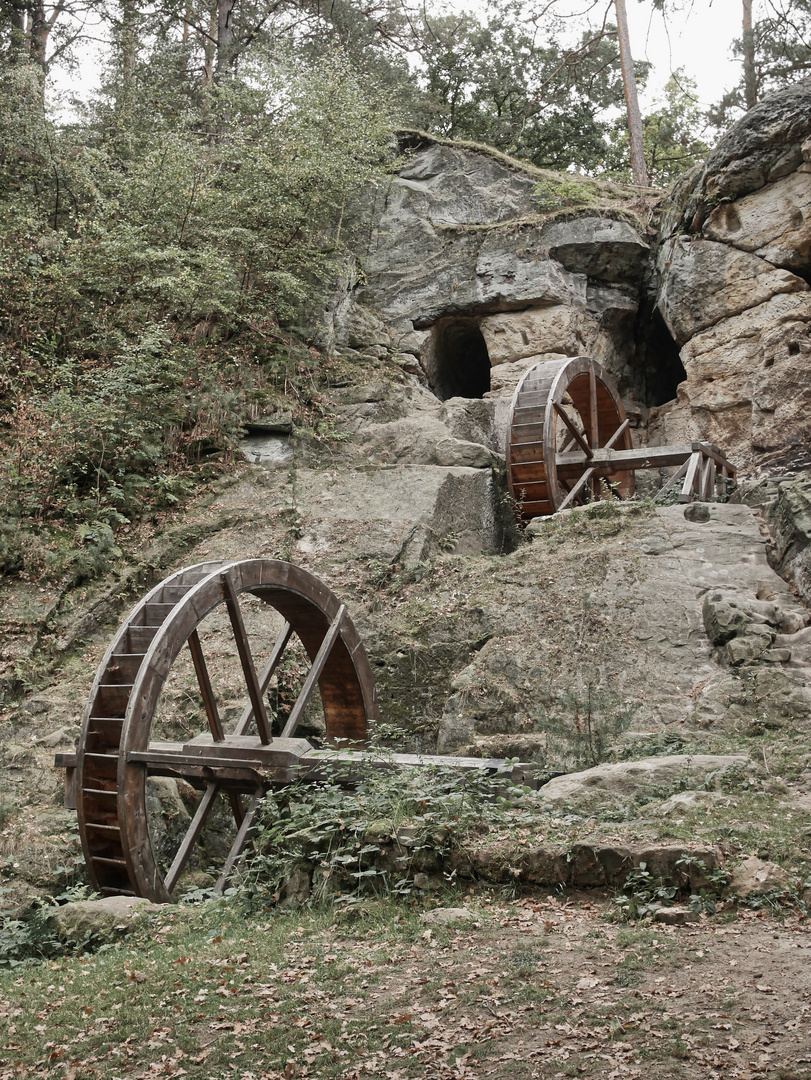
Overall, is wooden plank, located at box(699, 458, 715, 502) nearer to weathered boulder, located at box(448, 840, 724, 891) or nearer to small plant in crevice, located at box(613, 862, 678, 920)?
weathered boulder, located at box(448, 840, 724, 891)

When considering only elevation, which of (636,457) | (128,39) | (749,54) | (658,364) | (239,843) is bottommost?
(239,843)

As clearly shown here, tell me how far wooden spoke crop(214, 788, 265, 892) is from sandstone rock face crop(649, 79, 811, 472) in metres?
10.8

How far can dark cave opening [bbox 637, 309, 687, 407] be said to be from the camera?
1880 centimetres

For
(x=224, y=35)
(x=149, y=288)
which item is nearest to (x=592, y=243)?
(x=149, y=288)

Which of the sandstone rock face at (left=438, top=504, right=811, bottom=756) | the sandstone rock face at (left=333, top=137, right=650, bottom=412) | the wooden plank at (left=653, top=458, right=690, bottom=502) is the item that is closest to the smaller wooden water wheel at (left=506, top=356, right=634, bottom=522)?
the wooden plank at (left=653, top=458, right=690, bottom=502)

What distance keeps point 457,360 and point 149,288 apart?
7381mm

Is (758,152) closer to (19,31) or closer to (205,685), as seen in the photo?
(205,685)

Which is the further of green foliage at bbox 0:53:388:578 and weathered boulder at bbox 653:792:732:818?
green foliage at bbox 0:53:388:578

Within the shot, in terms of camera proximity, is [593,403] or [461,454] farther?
[593,403]

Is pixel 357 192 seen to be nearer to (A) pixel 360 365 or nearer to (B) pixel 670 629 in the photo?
(A) pixel 360 365

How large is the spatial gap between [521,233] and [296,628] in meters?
11.5

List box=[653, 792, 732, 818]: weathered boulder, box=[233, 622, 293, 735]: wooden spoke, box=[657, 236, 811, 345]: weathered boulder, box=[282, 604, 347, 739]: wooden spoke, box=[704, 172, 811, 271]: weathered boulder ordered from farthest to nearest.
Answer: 1. box=[657, 236, 811, 345]: weathered boulder
2. box=[704, 172, 811, 271]: weathered boulder
3. box=[282, 604, 347, 739]: wooden spoke
4. box=[233, 622, 293, 735]: wooden spoke
5. box=[653, 792, 732, 818]: weathered boulder

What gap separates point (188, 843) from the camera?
671 centimetres

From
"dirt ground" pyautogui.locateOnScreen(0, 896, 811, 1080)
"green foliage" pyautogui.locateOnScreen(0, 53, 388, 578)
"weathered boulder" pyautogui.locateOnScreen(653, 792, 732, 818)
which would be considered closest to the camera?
"dirt ground" pyautogui.locateOnScreen(0, 896, 811, 1080)
